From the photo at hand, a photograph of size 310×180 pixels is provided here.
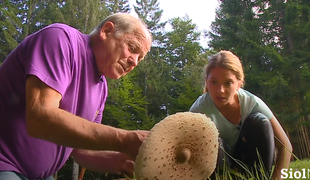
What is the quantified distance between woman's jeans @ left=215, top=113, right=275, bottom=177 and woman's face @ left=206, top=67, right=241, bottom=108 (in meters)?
0.18

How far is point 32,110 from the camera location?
2.82ft

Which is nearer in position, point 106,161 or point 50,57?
point 50,57

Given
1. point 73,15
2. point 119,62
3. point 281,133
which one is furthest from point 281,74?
point 119,62

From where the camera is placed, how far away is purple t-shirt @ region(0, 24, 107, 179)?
0.99m

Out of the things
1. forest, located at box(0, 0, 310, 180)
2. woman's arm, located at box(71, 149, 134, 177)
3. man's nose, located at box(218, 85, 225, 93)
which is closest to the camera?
woman's arm, located at box(71, 149, 134, 177)

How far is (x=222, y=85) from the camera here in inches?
73.7

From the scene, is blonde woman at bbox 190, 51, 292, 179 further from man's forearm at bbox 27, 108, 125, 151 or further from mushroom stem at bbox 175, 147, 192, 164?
man's forearm at bbox 27, 108, 125, 151

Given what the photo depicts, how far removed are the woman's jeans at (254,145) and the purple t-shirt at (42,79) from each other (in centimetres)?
88

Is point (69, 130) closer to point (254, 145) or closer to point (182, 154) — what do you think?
point (182, 154)

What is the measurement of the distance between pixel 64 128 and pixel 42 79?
191 millimetres

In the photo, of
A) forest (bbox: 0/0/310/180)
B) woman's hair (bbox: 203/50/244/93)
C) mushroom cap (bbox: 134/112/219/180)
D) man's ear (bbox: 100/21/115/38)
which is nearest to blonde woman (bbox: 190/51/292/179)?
woman's hair (bbox: 203/50/244/93)

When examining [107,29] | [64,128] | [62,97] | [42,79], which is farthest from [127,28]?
[64,128]

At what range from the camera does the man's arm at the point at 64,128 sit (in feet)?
2.74

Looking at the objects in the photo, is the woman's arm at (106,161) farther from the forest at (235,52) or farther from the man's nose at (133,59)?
the forest at (235,52)
